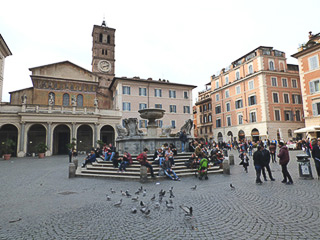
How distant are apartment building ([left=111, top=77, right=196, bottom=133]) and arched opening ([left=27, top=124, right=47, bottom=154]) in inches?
485

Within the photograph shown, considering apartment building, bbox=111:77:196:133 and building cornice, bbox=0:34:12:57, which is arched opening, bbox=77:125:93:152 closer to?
apartment building, bbox=111:77:196:133

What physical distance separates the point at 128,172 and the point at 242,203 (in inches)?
241

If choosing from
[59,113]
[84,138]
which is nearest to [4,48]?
[59,113]

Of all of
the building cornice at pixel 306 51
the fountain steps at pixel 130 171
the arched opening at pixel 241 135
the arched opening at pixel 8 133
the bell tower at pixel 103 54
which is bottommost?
the fountain steps at pixel 130 171

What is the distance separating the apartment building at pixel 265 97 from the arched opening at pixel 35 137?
34.2 meters

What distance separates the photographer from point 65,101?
116 feet

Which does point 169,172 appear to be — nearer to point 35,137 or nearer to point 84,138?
point 84,138

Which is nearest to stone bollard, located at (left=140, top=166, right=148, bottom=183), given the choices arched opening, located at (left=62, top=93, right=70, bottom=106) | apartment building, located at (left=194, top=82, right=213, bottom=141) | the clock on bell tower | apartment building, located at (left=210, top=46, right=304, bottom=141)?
apartment building, located at (left=210, top=46, right=304, bottom=141)

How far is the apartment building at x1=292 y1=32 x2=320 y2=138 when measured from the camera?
85.5 ft

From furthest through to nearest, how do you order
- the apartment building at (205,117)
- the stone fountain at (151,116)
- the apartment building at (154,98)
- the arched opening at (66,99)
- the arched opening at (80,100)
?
the apartment building at (205,117)
the arched opening at (80,100)
the arched opening at (66,99)
the apartment building at (154,98)
the stone fountain at (151,116)

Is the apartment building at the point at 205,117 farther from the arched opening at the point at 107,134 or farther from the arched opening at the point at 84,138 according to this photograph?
the arched opening at the point at 84,138

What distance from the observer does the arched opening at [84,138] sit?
3324 cm

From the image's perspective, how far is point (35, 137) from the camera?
3111cm

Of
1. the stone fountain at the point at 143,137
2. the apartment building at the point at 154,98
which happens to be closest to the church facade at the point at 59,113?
the apartment building at the point at 154,98
